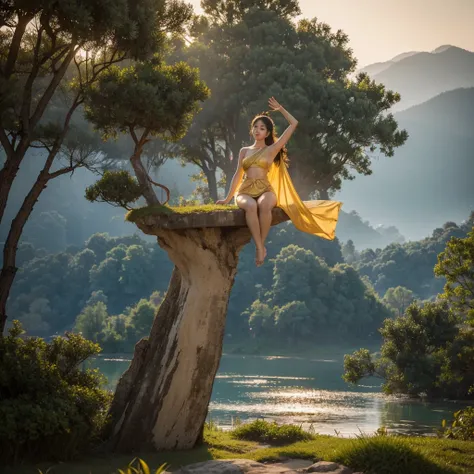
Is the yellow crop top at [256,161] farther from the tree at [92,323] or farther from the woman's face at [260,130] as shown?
the tree at [92,323]

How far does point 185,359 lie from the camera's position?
1084 cm

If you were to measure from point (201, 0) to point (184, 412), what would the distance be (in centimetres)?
2806

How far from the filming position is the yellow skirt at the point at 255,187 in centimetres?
1081

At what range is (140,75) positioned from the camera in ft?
42.3

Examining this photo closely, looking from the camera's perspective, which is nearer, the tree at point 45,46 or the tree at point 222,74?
the tree at point 45,46

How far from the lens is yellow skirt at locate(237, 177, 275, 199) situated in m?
10.8

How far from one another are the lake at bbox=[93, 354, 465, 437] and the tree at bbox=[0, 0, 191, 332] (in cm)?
656

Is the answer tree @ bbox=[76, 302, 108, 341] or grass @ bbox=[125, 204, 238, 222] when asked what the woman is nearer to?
grass @ bbox=[125, 204, 238, 222]

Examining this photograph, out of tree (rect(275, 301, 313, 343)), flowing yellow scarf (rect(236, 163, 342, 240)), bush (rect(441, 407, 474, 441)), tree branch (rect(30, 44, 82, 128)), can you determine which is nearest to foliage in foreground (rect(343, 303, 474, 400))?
bush (rect(441, 407, 474, 441))

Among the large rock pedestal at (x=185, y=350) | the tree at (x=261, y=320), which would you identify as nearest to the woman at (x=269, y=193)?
→ the large rock pedestal at (x=185, y=350)

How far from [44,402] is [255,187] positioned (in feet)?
12.9

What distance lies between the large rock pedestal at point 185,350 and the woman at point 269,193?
23 cm

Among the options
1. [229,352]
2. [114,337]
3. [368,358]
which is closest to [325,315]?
[229,352]

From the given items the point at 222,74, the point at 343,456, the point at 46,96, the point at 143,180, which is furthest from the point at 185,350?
the point at 222,74
